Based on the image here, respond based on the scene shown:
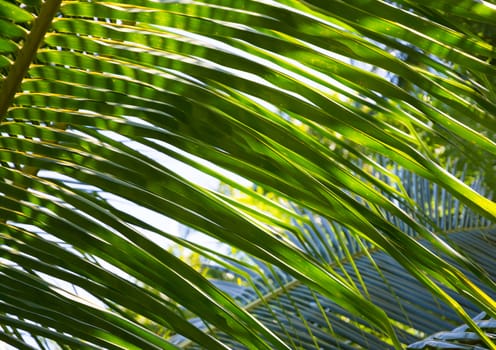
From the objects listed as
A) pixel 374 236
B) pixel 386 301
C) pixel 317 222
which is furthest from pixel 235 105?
pixel 317 222

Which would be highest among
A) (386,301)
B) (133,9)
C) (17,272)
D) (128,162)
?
(133,9)

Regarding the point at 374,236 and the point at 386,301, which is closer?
the point at 374,236

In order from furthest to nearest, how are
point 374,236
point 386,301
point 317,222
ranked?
point 317,222, point 386,301, point 374,236

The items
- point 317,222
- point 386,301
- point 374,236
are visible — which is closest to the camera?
point 374,236

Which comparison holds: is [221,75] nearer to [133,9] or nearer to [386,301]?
[133,9]

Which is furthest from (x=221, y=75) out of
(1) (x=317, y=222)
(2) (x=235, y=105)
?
(1) (x=317, y=222)

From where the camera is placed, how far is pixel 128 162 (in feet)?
1.87

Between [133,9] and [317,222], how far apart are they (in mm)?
2093

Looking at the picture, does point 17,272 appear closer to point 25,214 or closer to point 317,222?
point 25,214

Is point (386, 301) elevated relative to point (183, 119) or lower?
lower

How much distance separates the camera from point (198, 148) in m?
0.57

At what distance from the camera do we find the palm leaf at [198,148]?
523 mm

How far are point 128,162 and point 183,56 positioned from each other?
0.09 metres

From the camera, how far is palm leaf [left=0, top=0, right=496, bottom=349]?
1.72 ft
